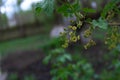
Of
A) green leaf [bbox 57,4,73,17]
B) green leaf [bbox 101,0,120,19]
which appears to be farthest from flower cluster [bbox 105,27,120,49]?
green leaf [bbox 57,4,73,17]

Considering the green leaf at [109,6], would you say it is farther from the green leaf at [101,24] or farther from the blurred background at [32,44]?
the blurred background at [32,44]

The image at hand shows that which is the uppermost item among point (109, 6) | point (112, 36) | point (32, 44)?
point (109, 6)

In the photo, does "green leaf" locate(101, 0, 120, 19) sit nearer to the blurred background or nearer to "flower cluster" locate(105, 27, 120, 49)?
"flower cluster" locate(105, 27, 120, 49)

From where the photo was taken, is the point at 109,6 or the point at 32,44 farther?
the point at 32,44

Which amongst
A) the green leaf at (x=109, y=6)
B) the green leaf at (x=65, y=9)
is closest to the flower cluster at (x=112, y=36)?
the green leaf at (x=109, y=6)

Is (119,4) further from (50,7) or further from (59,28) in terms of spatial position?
(59,28)

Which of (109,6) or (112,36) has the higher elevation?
(109,6)

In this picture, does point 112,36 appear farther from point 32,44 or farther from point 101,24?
point 32,44

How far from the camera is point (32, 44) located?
265 inches

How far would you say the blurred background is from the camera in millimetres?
4586

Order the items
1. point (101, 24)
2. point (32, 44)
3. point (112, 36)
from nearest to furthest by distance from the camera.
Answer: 1. point (101, 24)
2. point (112, 36)
3. point (32, 44)

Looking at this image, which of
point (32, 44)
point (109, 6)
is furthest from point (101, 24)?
point (32, 44)

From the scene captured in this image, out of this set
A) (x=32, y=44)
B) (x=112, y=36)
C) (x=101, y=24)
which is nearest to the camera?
(x=101, y=24)

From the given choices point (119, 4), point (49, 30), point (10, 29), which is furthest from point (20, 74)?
point (119, 4)
